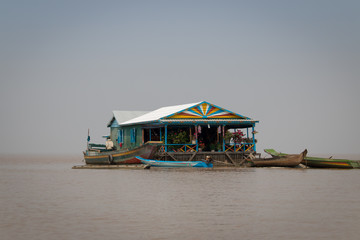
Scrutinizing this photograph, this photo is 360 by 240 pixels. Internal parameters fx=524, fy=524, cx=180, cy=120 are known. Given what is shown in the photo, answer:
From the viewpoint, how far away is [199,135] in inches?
1773

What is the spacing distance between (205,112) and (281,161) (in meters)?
7.27

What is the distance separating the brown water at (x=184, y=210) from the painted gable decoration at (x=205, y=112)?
474 inches

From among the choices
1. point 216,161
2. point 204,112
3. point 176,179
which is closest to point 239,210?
point 176,179

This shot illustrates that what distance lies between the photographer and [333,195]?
23.2m

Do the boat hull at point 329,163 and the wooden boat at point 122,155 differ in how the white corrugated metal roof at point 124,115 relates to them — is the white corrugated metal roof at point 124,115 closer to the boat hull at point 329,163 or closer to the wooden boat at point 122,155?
the wooden boat at point 122,155

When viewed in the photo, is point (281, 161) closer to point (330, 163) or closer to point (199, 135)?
point (330, 163)

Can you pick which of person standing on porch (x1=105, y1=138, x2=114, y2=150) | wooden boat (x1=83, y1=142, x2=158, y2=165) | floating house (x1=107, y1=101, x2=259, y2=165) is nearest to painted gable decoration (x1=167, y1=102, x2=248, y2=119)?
floating house (x1=107, y1=101, x2=259, y2=165)

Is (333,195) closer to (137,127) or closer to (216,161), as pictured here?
(216,161)

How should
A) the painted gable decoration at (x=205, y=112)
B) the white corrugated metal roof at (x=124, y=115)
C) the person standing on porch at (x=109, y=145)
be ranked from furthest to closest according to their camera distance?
the person standing on porch at (x=109, y=145)
the white corrugated metal roof at (x=124, y=115)
the painted gable decoration at (x=205, y=112)

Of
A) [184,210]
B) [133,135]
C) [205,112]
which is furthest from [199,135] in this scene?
[184,210]

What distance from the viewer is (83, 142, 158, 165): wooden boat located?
39200 millimetres

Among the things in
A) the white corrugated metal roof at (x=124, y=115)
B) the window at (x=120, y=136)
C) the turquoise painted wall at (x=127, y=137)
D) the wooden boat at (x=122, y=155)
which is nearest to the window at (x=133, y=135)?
the turquoise painted wall at (x=127, y=137)

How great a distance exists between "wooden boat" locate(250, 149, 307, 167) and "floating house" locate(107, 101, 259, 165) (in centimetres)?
177

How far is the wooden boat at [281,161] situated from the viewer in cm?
3860
